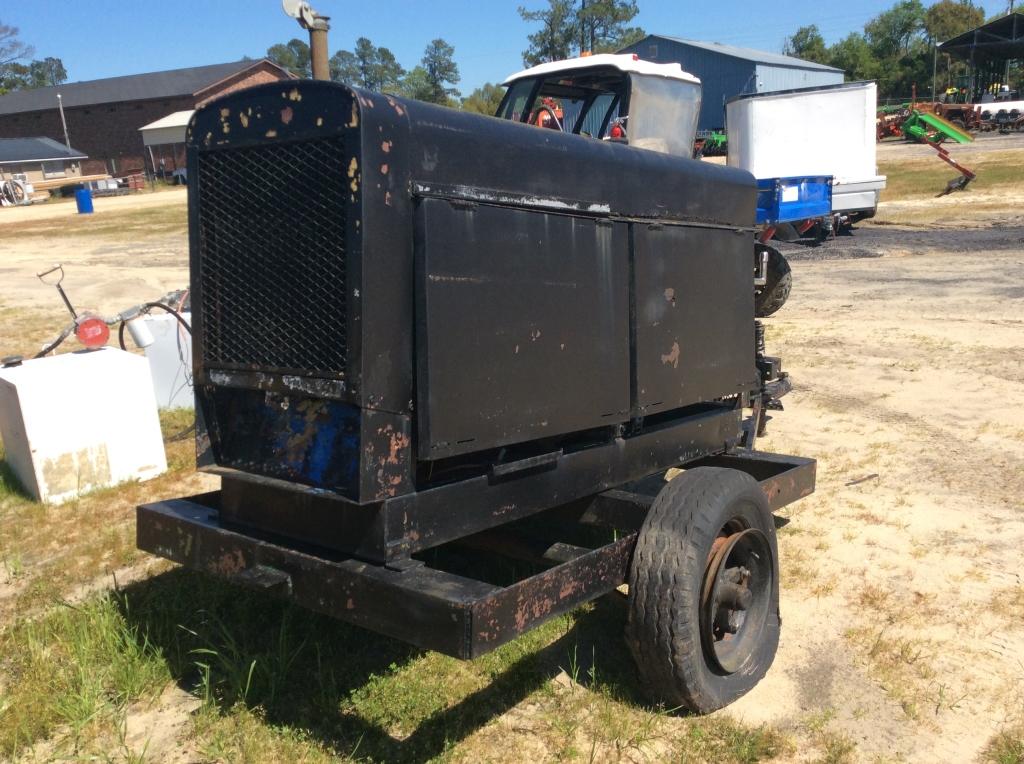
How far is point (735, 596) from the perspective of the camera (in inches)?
132

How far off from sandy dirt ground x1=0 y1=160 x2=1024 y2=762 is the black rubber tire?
1031mm

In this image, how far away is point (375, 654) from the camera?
144 inches

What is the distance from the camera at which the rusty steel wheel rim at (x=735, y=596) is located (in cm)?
318

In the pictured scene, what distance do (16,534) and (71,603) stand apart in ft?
3.86

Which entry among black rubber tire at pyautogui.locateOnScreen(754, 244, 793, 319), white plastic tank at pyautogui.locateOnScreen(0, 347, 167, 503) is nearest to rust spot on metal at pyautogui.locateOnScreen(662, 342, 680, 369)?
black rubber tire at pyautogui.locateOnScreen(754, 244, 793, 319)

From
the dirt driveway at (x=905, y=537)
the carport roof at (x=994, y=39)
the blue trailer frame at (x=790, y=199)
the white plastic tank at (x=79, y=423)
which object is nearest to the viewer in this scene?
the dirt driveway at (x=905, y=537)

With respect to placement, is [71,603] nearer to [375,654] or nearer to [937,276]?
[375,654]

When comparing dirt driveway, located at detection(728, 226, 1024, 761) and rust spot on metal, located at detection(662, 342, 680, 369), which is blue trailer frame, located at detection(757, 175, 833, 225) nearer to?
→ dirt driveway, located at detection(728, 226, 1024, 761)

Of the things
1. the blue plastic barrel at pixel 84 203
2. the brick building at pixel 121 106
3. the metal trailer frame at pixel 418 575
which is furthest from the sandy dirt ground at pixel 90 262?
the brick building at pixel 121 106

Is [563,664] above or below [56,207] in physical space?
below

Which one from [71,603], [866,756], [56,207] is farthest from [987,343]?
[56,207]

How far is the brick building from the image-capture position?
2456 inches

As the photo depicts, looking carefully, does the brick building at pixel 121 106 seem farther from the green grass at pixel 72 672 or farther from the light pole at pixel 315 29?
the green grass at pixel 72 672

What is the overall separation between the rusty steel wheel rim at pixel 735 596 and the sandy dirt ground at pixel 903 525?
20 centimetres
